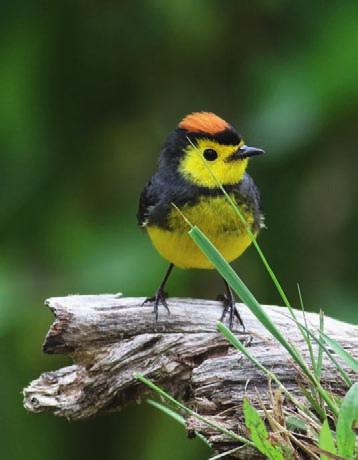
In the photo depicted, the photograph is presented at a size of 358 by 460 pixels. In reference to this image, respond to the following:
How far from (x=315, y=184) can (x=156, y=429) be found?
115 cm

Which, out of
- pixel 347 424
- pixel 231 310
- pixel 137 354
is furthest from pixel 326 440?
pixel 231 310

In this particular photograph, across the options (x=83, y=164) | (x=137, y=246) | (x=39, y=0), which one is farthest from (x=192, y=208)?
(x=39, y=0)

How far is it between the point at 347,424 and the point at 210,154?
5.35ft

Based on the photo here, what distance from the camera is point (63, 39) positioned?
4.33 m

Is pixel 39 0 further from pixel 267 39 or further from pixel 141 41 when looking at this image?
pixel 267 39

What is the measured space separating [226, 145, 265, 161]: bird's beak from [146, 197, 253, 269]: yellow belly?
16 centimetres

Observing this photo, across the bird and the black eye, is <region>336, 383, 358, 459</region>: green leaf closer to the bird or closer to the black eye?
the bird

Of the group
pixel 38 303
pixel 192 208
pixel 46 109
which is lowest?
pixel 38 303

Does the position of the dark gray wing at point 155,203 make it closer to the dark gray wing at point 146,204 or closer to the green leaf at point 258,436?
the dark gray wing at point 146,204

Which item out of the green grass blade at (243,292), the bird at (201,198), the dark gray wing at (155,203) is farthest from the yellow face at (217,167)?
the green grass blade at (243,292)

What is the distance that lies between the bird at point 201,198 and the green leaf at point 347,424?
1110mm

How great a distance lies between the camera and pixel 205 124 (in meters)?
3.53

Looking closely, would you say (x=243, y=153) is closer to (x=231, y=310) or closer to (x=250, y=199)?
(x=250, y=199)

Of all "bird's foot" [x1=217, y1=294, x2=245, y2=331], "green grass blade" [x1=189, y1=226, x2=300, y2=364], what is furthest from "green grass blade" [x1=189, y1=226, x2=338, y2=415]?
"bird's foot" [x1=217, y1=294, x2=245, y2=331]
